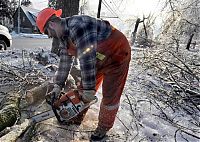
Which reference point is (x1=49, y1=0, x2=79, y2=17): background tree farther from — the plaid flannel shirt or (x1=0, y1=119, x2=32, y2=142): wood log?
(x1=0, y1=119, x2=32, y2=142): wood log

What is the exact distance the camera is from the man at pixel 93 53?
289 cm

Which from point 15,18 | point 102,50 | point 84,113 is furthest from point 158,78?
point 15,18

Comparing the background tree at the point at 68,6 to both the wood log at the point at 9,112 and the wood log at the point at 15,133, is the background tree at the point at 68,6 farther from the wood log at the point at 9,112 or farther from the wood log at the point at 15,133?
the wood log at the point at 15,133

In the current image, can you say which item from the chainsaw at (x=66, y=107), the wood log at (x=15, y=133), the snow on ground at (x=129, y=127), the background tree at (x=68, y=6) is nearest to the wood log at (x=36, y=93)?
the snow on ground at (x=129, y=127)

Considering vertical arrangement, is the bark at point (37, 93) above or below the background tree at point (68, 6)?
below

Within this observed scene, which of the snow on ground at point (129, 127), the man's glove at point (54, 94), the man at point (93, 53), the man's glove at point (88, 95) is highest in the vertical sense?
the man at point (93, 53)

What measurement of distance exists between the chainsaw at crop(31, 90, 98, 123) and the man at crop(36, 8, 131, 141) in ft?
0.42

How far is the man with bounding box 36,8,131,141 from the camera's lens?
2.89 m

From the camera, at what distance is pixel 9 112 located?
3314 millimetres

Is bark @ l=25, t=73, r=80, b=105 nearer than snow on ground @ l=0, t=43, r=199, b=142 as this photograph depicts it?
No

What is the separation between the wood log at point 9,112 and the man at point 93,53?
0.58 meters

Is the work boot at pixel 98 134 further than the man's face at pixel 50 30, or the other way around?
the work boot at pixel 98 134

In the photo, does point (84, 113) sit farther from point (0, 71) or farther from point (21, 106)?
point (0, 71)

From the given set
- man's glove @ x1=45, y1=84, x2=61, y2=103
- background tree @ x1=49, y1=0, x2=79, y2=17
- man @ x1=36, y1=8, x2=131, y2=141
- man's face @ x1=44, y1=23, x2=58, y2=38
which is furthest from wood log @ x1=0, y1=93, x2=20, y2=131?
background tree @ x1=49, y1=0, x2=79, y2=17
